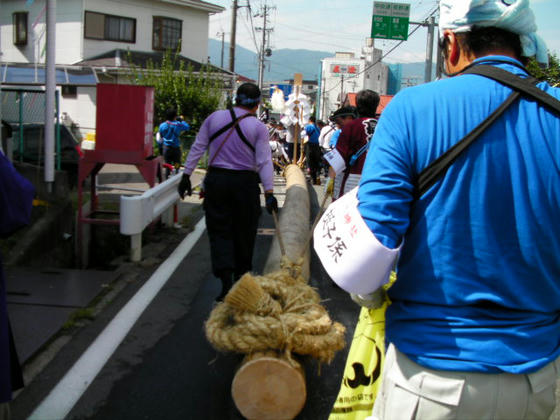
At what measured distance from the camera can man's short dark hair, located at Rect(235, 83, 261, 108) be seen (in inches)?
202

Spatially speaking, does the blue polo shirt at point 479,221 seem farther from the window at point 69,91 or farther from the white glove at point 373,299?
the window at point 69,91

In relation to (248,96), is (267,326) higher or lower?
lower

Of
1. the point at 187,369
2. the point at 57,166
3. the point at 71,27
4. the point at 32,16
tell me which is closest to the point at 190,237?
the point at 57,166

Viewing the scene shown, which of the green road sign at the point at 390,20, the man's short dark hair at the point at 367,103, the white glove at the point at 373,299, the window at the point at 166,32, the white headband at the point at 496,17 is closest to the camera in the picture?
the white headband at the point at 496,17

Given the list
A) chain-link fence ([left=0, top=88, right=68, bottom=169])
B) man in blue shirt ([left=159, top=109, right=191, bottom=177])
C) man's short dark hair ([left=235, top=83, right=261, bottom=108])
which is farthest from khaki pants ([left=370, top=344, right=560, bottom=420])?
man in blue shirt ([left=159, top=109, right=191, bottom=177])

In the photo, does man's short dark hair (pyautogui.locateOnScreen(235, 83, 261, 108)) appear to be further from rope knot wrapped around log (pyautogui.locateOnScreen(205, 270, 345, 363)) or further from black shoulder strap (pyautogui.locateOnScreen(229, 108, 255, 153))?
rope knot wrapped around log (pyautogui.locateOnScreen(205, 270, 345, 363))

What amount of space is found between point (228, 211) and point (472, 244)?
3683 millimetres

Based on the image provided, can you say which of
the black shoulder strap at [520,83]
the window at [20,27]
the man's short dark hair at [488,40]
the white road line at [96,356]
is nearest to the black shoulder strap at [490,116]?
the black shoulder strap at [520,83]

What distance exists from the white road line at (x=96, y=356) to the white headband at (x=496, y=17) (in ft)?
9.85

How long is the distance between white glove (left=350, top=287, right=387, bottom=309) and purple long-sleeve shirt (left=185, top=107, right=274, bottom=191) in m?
3.31

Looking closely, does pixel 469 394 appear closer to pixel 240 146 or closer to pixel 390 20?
pixel 240 146

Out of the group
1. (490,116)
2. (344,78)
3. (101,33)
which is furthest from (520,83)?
(344,78)

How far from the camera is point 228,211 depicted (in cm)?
510

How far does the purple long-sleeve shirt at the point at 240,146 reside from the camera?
5008mm
